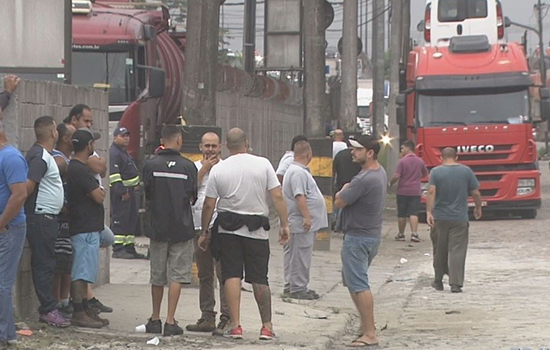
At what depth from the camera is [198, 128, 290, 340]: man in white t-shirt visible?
428 inches

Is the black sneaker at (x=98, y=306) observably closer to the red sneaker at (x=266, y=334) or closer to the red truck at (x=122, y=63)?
the red sneaker at (x=266, y=334)

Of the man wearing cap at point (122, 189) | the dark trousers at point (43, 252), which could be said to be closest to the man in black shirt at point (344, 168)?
the man wearing cap at point (122, 189)

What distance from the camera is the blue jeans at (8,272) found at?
31.6 feet

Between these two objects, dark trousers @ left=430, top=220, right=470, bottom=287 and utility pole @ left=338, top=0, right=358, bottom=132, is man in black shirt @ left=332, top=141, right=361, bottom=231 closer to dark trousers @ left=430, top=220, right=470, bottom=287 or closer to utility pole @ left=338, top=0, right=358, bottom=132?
dark trousers @ left=430, top=220, right=470, bottom=287

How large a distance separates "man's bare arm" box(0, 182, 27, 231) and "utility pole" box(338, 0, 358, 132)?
65.2ft

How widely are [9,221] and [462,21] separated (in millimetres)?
24831


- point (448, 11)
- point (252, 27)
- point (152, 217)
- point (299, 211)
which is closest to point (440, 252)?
point (299, 211)

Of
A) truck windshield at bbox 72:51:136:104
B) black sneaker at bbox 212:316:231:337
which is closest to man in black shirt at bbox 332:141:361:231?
truck windshield at bbox 72:51:136:104

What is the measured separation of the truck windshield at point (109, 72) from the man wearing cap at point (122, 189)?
156 inches

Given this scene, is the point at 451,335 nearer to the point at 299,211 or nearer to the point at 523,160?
the point at 299,211

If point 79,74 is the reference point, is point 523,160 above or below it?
below

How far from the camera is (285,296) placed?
14.9 metres

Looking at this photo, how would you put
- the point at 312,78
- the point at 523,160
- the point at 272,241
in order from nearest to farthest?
the point at 272,241 < the point at 312,78 < the point at 523,160

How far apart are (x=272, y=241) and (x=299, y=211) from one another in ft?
23.6
